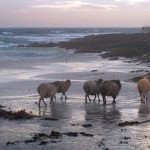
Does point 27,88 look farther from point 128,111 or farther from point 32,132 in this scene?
point 32,132

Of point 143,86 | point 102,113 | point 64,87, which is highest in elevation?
point 143,86

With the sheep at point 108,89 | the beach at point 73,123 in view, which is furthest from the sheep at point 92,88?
the sheep at point 108,89

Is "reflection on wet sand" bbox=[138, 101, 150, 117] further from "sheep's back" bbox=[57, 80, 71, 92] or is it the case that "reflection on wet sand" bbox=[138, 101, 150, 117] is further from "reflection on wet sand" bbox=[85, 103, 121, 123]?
"sheep's back" bbox=[57, 80, 71, 92]

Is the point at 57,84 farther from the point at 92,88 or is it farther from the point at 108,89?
the point at 108,89

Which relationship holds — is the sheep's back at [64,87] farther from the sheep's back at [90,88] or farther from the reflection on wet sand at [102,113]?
the reflection on wet sand at [102,113]

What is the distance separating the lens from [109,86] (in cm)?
1845

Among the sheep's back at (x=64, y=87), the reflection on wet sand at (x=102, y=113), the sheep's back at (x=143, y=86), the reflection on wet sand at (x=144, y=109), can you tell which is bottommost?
the reflection on wet sand at (x=102, y=113)

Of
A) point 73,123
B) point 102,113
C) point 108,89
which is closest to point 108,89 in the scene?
point 108,89

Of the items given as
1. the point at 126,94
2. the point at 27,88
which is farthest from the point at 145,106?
the point at 27,88

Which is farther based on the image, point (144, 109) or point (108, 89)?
point (108, 89)

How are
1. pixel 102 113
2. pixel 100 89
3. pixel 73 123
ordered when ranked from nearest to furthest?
pixel 73 123, pixel 102 113, pixel 100 89

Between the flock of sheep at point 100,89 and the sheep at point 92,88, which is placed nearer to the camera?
the flock of sheep at point 100,89

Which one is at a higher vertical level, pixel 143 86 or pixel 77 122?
pixel 143 86

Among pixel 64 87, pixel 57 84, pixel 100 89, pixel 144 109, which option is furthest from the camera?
pixel 64 87
